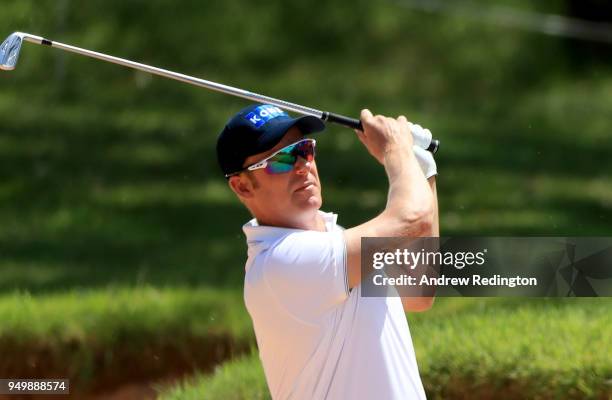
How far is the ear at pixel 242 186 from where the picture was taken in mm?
4059

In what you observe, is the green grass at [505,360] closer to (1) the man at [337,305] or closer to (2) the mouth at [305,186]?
(1) the man at [337,305]


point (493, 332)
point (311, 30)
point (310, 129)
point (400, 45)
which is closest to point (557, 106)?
point (400, 45)

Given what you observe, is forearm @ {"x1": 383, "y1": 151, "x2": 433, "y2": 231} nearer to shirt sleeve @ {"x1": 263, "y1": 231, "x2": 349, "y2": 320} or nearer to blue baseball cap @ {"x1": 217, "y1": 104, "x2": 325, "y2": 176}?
shirt sleeve @ {"x1": 263, "y1": 231, "x2": 349, "y2": 320}

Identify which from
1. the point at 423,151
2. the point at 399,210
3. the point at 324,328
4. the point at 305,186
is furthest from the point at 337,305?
the point at 423,151

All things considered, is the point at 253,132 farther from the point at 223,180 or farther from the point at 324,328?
the point at 223,180

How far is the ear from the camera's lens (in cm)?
A: 406

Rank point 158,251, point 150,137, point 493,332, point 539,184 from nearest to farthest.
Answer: point 493,332, point 158,251, point 539,184, point 150,137

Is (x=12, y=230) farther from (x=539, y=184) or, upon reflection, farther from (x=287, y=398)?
(x=287, y=398)

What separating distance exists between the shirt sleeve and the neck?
23cm

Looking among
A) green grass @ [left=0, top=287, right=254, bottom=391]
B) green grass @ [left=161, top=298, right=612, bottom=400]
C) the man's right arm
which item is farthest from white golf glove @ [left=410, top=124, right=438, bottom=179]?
green grass @ [left=0, top=287, right=254, bottom=391]

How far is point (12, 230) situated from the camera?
437 inches

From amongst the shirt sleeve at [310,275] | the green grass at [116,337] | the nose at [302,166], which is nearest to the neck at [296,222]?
the nose at [302,166]

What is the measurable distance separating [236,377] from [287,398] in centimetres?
228

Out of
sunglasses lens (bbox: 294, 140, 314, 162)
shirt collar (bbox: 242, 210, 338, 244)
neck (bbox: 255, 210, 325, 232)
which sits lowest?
shirt collar (bbox: 242, 210, 338, 244)
